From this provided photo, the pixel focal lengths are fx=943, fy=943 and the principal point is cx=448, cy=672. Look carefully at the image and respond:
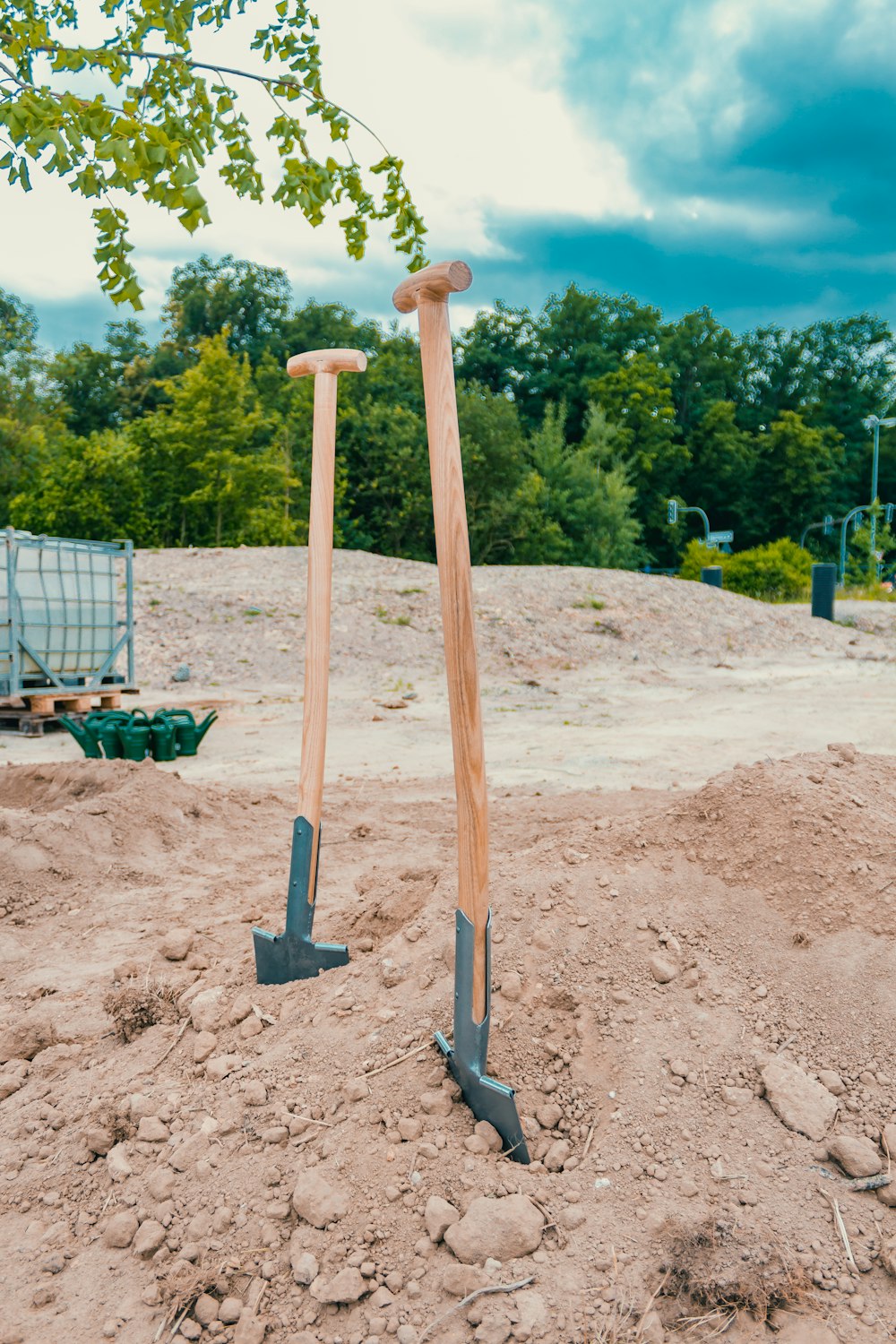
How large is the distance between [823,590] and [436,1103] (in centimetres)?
1963

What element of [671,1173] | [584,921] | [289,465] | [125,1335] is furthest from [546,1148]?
[289,465]

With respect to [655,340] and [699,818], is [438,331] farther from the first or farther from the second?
[655,340]

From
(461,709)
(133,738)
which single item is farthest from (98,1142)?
(133,738)

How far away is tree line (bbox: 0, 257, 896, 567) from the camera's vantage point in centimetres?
2491

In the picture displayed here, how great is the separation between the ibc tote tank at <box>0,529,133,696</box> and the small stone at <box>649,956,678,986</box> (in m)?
7.04

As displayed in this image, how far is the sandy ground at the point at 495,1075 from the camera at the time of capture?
167 cm

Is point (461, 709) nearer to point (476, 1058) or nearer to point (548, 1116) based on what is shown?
point (476, 1058)

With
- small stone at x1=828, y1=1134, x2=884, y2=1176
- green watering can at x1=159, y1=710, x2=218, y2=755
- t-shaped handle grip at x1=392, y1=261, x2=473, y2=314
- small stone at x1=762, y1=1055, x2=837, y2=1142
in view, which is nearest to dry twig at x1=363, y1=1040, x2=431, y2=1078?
small stone at x1=762, y1=1055, x2=837, y2=1142

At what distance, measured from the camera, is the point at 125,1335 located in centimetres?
165

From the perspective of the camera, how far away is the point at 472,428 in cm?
3056

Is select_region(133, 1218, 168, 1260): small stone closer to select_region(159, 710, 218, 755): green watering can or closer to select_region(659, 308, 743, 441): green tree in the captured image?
select_region(159, 710, 218, 755): green watering can

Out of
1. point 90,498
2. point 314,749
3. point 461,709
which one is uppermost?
point 90,498

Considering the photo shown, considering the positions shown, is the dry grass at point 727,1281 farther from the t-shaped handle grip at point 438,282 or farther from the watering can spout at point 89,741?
the watering can spout at point 89,741

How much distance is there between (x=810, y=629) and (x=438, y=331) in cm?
1680
